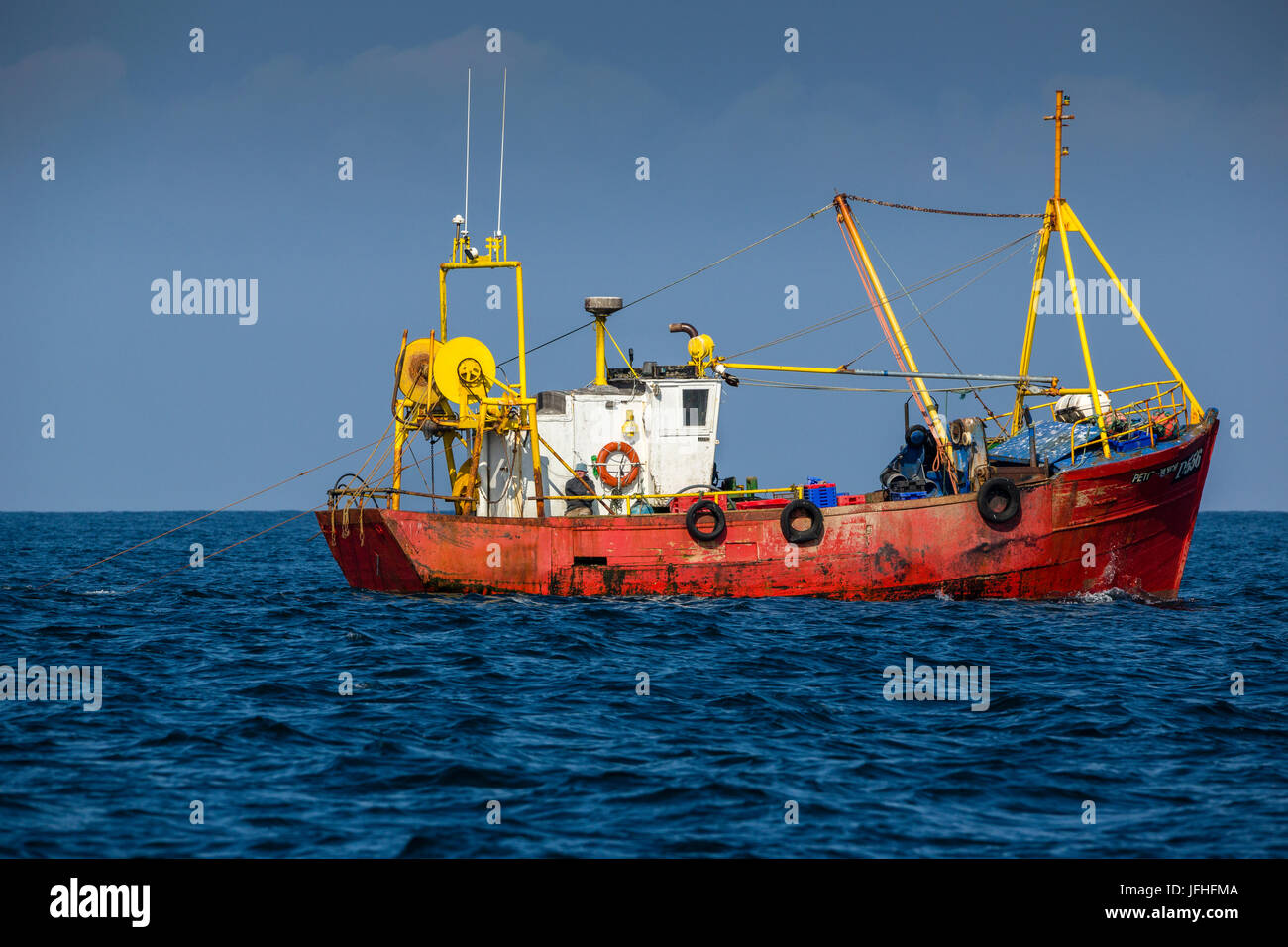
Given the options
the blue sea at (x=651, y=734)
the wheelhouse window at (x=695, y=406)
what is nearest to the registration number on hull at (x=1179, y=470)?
the blue sea at (x=651, y=734)

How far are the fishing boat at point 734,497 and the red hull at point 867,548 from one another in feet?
0.12

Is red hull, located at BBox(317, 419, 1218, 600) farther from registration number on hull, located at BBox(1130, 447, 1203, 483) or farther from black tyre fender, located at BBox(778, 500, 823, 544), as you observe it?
black tyre fender, located at BBox(778, 500, 823, 544)

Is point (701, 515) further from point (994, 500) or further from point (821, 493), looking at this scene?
point (994, 500)

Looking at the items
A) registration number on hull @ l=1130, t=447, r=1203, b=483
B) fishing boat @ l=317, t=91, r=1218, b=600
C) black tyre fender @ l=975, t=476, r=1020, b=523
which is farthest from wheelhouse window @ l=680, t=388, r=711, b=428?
registration number on hull @ l=1130, t=447, r=1203, b=483

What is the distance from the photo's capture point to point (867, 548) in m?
21.2

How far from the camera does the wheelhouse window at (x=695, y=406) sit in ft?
76.8

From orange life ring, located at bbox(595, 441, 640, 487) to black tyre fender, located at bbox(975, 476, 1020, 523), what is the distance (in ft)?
22.5

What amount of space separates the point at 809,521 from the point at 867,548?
1198 millimetres

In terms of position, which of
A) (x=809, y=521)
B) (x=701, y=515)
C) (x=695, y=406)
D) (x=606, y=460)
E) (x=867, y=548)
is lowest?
(x=867, y=548)

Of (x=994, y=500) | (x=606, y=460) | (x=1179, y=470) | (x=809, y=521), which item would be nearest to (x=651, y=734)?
(x=809, y=521)

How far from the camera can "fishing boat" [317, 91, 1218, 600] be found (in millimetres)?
21000

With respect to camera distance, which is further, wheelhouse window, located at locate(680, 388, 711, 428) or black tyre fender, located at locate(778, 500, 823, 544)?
wheelhouse window, located at locate(680, 388, 711, 428)

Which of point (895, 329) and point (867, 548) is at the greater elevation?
point (895, 329)
